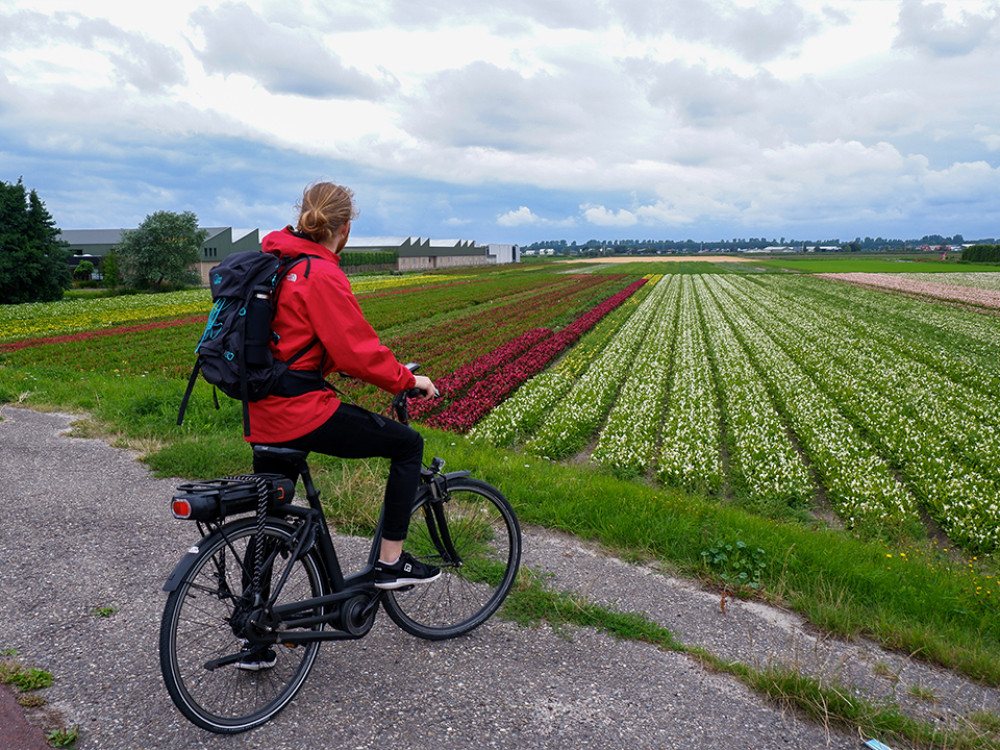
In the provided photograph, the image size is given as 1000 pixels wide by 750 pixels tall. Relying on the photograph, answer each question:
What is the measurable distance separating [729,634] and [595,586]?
101 centimetres

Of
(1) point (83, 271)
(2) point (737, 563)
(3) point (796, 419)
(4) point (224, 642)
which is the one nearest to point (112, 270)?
(1) point (83, 271)

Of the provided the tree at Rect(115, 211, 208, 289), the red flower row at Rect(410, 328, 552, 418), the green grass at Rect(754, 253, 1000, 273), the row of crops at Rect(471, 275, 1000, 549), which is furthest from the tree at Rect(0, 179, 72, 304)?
the green grass at Rect(754, 253, 1000, 273)

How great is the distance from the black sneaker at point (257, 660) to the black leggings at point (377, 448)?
887mm

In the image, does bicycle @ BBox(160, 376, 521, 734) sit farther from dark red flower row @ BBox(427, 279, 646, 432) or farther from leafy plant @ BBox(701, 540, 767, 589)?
dark red flower row @ BBox(427, 279, 646, 432)

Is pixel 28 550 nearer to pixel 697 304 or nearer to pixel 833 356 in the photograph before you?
pixel 833 356

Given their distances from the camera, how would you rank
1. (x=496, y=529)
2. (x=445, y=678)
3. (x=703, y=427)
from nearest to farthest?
1. (x=445, y=678)
2. (x=496, y=529)
3. (x=703, y=427)

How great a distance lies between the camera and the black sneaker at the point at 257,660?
3.42 metres

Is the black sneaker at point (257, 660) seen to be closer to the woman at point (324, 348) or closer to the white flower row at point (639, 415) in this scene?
the woman at point (324, 348)

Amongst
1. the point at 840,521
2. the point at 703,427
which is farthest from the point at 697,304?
the point at 840,521

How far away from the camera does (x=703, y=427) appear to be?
11.0m

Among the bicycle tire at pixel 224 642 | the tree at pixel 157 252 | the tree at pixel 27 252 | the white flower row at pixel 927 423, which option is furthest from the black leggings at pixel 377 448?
the tree at pixel 157 252

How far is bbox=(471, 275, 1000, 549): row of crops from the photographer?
8.15 meters

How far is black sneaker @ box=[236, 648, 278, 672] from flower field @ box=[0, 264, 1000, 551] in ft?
20.2

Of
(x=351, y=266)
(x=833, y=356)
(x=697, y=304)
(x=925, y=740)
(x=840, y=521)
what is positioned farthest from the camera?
(x=351, y=266)
